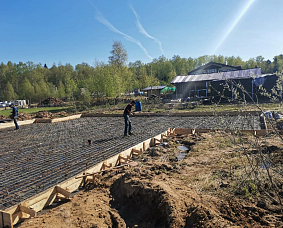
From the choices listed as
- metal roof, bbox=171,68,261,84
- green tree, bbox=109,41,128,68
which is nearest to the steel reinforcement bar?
metal roof, bbox=171,68,261,84

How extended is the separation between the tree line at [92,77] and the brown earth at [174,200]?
18295mm

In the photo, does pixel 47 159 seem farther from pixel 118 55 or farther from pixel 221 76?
pixel 118 55

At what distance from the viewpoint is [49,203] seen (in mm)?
3123

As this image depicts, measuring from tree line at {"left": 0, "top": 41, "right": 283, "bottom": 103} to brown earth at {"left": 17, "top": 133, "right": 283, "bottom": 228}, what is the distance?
18295 millimetres

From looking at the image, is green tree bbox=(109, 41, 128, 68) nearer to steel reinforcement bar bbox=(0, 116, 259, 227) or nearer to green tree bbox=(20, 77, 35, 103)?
green tree bbox=(20, 77, 35, 103)

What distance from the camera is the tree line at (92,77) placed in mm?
22656

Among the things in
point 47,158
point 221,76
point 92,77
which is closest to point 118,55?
point 92,77

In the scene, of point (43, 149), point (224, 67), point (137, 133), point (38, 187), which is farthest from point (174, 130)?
point (224, 67)

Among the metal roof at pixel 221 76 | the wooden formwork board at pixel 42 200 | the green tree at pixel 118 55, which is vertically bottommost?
the wooden formwork board at pixel 42 200

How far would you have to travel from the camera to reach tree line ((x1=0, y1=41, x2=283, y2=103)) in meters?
22.7

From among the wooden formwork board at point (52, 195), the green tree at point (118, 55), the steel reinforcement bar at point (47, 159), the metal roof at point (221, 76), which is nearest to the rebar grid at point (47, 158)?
the steel reinforcement bar at point (47, 159)

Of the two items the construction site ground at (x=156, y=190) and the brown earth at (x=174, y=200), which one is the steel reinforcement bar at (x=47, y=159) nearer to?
the construction site ground at (x=156, y=190)

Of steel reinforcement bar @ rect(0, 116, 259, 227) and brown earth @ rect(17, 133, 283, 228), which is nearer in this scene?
brown earth @ rect(17, 133, 283, 228)

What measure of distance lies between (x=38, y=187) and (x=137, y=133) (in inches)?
164
